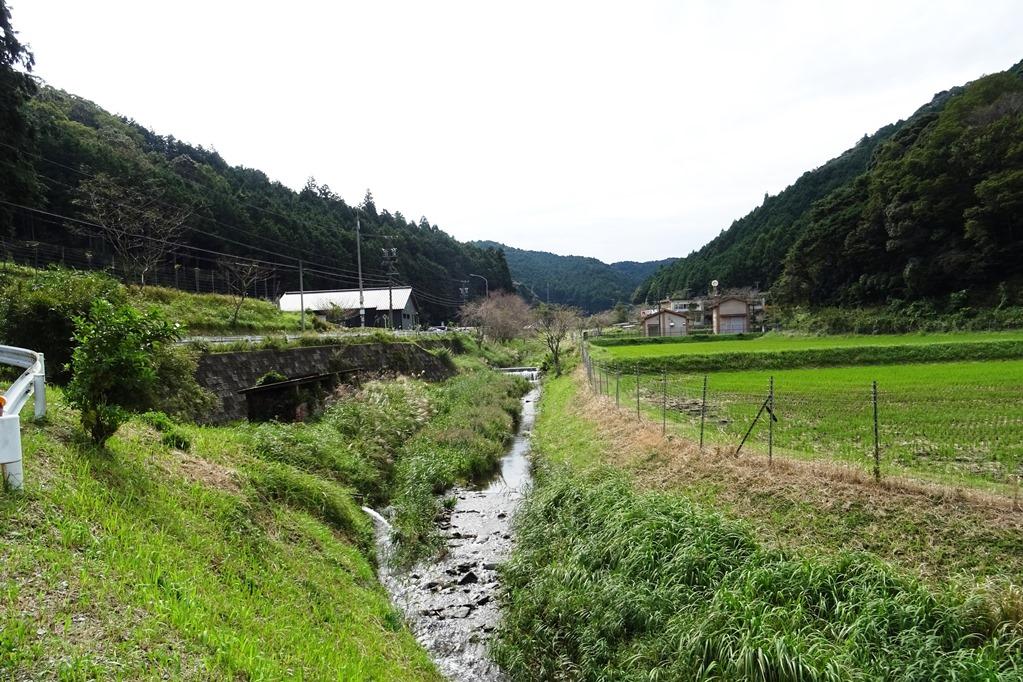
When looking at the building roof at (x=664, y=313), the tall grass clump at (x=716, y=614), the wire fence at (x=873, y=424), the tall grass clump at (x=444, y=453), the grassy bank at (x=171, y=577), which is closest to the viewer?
the grassy bank at (x=171, y=577)

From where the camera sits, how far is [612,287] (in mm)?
157000

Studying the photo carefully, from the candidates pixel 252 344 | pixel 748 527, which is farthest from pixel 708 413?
pixel 252 344

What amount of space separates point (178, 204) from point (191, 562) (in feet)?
156

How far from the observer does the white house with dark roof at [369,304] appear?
4900 centimetres

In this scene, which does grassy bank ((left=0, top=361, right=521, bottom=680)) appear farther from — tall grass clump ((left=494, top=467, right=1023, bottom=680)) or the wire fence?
the wire fence

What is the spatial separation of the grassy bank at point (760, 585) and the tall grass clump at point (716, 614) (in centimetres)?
2

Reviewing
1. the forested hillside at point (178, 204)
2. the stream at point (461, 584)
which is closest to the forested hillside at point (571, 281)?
the forested hillside at point (178, 204)

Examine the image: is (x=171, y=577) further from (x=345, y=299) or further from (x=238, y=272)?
(x=345, y=299)

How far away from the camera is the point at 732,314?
6281cm

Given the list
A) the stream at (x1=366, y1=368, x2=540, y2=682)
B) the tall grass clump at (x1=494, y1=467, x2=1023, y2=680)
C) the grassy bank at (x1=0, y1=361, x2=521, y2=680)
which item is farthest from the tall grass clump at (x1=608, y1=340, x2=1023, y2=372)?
the grassy bank at (x1=0, y1=361, x2=521, y2=680)

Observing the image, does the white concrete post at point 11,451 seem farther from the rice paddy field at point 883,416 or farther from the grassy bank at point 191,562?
the rice paddy field at point 883,416

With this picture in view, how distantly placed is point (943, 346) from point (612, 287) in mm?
135849

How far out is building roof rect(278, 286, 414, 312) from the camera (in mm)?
49031

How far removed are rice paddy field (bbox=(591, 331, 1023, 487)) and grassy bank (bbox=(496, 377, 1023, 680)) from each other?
52.6 inches
